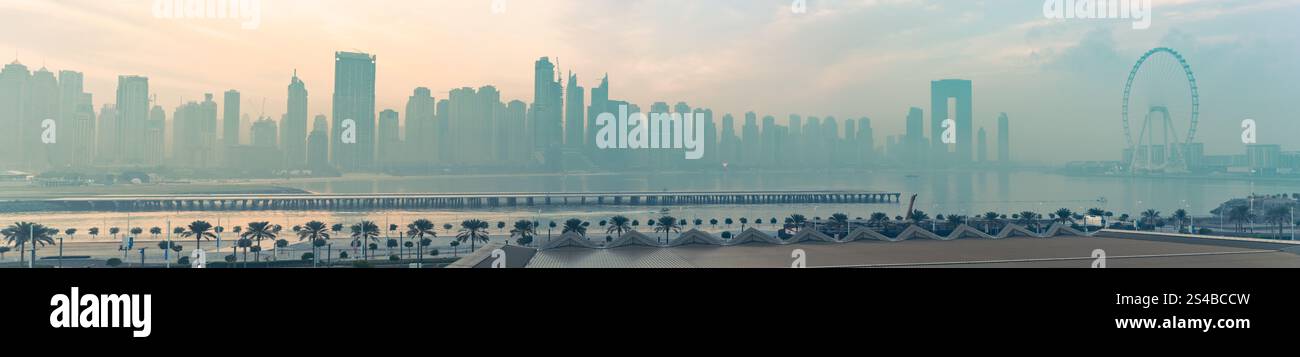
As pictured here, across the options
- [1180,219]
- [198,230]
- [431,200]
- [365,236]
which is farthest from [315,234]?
[431,200]

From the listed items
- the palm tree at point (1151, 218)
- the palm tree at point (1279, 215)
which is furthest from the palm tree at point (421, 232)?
the palm tree at point (1151, 218)

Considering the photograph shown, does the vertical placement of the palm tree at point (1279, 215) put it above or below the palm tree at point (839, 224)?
above

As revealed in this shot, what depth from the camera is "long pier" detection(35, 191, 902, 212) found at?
47969mm

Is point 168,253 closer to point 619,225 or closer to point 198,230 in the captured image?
point 198,230

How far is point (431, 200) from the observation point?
51.7 m

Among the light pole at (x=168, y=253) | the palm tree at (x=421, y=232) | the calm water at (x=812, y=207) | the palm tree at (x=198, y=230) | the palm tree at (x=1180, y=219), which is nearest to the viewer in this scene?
the light pole at (x=168, y=253)

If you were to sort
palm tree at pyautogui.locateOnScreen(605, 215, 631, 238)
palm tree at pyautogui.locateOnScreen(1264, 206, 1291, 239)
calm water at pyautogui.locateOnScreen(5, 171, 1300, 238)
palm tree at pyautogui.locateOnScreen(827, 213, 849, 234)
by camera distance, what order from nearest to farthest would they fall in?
1. palm tree at pyautogui.locateOnScreen(1264, 206, 1291, 239)
2. palm tree at pyautogui.locateOnScreen(827, 213, 849, 234)
3. palm tree at pyautogui.locateOnScreen(605, 215, 631, 238)
4. calm water at pyautogui.locateOnScreen(5, 171, 1300, 238)

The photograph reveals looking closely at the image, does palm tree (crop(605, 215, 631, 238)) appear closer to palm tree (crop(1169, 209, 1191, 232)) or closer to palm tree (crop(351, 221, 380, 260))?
palm tree (crop(351, 221, 380, 260))

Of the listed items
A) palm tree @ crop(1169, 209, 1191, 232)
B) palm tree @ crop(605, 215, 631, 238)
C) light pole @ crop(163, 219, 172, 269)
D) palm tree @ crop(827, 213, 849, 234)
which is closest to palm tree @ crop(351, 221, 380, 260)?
light pole @ crop(163, 219, 172, 269)

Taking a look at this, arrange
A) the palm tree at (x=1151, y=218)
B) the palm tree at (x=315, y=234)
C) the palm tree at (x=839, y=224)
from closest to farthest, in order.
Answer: the palm tree at (x=315, y=234) → the palm tree at (x=839, y=224) → the palm tree at (x=1151, y=218)

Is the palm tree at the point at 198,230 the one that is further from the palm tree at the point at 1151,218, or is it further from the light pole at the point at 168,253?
the palm tree at the point at 1151,218

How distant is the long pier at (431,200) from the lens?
4797cm
